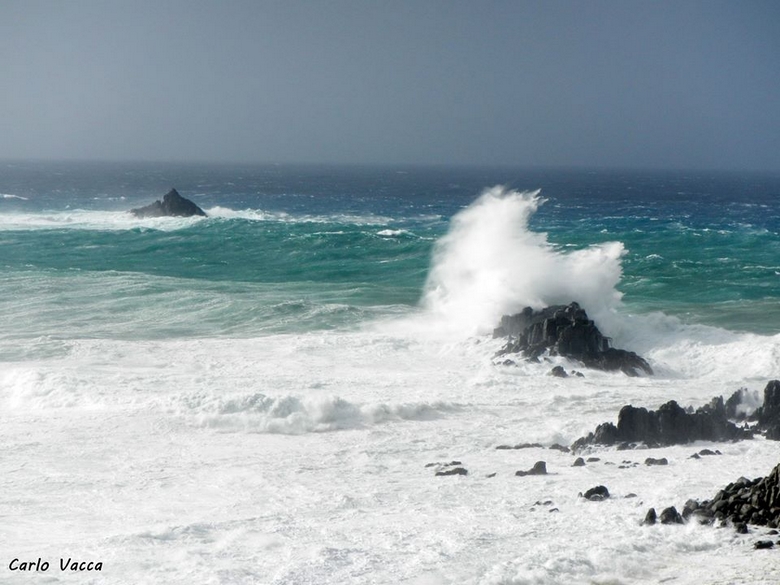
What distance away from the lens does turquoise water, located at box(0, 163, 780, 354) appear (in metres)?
26.9

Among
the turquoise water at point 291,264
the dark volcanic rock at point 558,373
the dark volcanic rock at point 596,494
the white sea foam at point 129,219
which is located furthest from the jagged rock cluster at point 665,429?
the white sea foam at point 129,219

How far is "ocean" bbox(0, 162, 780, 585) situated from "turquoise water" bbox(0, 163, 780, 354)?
0.23 metres

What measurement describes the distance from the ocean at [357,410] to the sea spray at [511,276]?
0.28ft

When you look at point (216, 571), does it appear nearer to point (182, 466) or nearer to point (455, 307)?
point (182, 466)

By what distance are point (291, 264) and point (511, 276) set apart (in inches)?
594

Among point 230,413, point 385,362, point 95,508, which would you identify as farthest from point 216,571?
point 385,362

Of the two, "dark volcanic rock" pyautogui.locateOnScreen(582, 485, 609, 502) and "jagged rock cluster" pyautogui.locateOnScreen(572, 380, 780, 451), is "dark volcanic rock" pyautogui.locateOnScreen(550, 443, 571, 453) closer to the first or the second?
"jagged rock cluster" pyautogui.locateOnScreen(572, 380, 780, 451)

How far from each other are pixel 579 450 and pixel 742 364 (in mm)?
8192

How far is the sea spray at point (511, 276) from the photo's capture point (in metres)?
25.5

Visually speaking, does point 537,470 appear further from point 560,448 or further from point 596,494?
point 560,448

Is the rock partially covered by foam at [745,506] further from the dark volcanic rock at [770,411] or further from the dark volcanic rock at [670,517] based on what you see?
the dark volcanic rock at [770,411]

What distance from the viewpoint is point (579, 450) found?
1541 centimetres

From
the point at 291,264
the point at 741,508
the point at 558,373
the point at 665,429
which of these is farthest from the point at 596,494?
the point at 291,264

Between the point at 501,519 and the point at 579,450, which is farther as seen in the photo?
the point at 579,450
